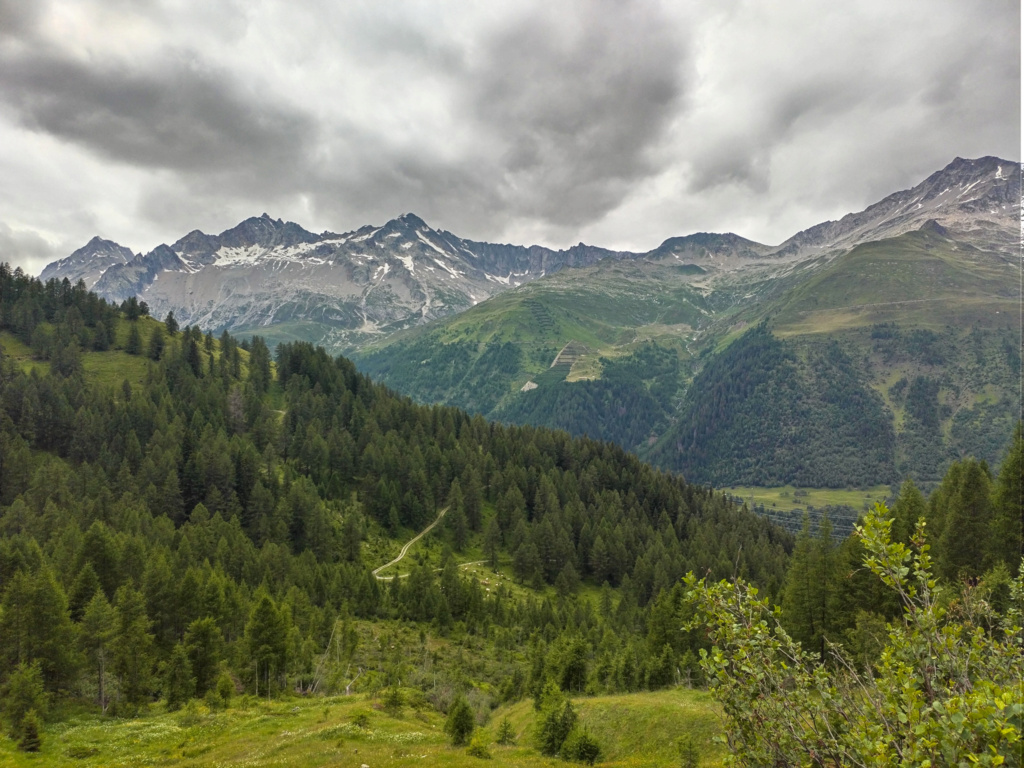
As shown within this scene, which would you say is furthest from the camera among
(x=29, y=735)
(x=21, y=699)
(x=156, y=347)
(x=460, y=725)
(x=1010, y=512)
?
(x=156, y=347)

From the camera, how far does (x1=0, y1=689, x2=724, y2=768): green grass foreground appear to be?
33000 millimetres

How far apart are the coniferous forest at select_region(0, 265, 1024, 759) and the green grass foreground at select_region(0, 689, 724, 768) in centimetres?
305

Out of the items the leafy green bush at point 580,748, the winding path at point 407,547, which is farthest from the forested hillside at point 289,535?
the leafy green bush at point 580,748

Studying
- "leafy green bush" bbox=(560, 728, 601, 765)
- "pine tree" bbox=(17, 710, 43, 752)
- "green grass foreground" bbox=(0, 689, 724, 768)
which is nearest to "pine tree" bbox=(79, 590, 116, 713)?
"green grass foreground" bbox=(0, 689, 724, 768)

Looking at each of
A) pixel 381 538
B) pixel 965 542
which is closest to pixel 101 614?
pixel 381 538

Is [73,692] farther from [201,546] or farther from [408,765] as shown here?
[408,765]

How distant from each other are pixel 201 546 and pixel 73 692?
38741mm

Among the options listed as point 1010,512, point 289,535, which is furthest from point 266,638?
point 1010,512

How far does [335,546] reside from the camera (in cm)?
11850

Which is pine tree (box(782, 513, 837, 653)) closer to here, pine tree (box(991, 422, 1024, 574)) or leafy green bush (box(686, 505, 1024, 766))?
pine tree (box(991, 422, 1024, 574))

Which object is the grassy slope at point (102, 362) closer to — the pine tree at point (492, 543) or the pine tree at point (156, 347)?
the pine tree at point (156, 347)

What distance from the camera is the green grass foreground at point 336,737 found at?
33.0 metres

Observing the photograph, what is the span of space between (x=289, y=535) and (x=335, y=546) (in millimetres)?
11883

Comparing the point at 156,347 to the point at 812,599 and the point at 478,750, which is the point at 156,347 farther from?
the point at 812,599
